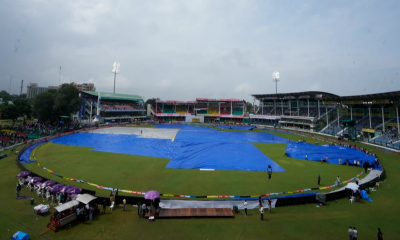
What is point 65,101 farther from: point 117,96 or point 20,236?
point 20,236

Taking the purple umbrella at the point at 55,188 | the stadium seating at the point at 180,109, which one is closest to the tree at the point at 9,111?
the stadium seating at the point at 180,109

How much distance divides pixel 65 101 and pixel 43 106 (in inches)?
206

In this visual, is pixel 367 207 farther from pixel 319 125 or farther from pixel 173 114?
pixel 173 114

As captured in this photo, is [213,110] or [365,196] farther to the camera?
[213,110]

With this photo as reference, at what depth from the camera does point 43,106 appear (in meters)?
44.2

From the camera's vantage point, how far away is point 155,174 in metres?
17.7

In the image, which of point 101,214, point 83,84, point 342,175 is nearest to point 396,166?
point 342,175

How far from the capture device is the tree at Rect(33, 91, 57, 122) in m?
44.0

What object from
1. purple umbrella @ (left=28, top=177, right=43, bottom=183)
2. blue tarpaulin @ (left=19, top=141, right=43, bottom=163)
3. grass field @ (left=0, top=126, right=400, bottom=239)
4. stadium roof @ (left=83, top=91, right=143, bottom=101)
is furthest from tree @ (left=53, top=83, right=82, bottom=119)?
purple umbrella @ (left=28, top=177, right=43, bottom=183)

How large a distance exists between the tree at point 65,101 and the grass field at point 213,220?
27676mm

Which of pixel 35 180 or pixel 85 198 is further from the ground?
pixel 35 180

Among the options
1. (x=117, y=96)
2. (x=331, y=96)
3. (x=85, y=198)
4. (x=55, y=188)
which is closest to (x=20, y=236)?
(x=85, y=198)

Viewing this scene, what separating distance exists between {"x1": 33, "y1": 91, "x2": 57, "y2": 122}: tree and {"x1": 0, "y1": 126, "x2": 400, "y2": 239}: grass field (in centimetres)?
2940

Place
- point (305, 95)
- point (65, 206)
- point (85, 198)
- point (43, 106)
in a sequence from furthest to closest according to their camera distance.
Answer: point (305, 95)
point (43, 106)
point (85, 198)
point (65, 206)
